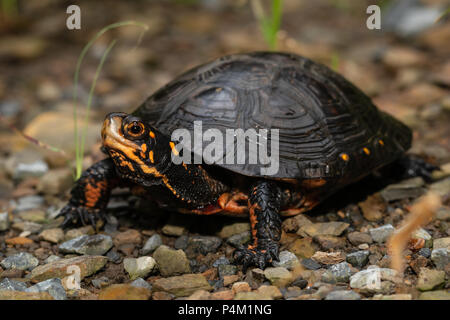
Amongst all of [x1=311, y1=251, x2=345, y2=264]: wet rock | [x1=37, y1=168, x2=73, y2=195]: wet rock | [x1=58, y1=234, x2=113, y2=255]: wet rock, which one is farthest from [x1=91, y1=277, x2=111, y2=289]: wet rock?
[x1=37, y1=168, x2=73, y2=195]: wet rock

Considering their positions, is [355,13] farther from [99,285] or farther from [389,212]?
[99,285]

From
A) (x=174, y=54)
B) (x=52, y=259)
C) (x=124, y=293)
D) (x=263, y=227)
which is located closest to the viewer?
(x=124, y=293)

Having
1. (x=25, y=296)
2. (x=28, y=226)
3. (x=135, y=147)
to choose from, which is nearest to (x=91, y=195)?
(x=28, y=226)

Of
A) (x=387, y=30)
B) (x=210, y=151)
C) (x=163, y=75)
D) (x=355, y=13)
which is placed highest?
(x=355, y=13)

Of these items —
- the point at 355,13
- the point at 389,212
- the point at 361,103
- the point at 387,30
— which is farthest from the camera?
the point at 355,13

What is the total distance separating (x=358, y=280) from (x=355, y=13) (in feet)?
24.9

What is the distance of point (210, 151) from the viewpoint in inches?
131

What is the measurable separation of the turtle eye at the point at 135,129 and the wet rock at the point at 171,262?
84 cm

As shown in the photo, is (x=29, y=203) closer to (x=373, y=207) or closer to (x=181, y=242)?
(x=181, y=242)

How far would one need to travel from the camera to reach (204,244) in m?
3.40

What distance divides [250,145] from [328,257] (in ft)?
3.08

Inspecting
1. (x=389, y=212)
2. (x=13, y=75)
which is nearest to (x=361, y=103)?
(x=389, y=212)

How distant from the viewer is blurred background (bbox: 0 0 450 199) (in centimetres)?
521

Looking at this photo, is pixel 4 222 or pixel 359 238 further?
pixel 4 222
